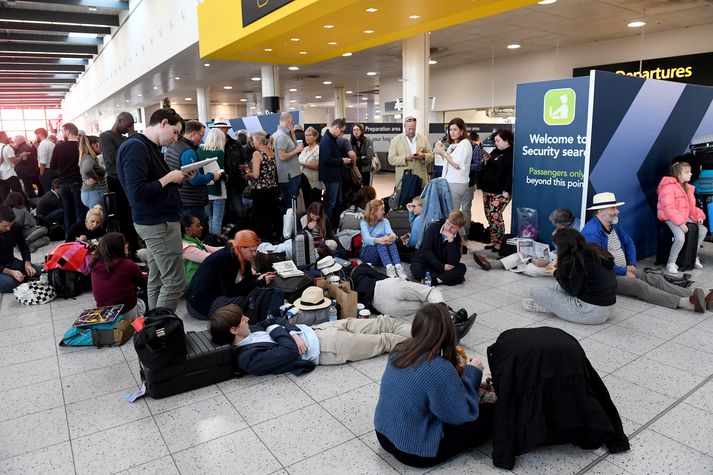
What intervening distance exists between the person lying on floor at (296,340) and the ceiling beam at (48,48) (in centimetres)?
2192

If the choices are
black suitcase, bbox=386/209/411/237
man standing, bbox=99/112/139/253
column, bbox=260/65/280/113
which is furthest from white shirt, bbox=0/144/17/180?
black suitcase, bbox=386/209/411/237

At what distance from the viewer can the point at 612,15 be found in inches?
370

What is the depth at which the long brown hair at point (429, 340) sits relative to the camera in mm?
2255

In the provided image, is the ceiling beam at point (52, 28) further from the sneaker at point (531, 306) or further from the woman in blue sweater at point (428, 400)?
the woman in blue sweater at point (428, 400)

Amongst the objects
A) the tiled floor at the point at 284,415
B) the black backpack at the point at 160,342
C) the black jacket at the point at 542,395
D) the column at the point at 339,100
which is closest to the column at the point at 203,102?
the column at the point at 339,100

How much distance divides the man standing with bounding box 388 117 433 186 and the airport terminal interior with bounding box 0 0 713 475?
1.47 metres

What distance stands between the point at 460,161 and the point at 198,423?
487 cm

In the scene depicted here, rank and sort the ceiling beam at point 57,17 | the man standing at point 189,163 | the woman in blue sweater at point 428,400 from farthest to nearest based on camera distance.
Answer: the ceiling beam at point 57,17, the man standing at point 189,163, the woman in blue sweater at point 428,400

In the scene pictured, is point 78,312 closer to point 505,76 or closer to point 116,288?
point 116,288

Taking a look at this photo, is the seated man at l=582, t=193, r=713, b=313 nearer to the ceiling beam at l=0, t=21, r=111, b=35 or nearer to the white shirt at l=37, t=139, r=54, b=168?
the white shirt at l=37, t=139, r=54, b=168

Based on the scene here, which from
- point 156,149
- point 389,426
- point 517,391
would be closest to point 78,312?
point 156,149

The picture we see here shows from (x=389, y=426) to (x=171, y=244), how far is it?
94.6 inches

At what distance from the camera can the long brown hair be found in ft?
7.40

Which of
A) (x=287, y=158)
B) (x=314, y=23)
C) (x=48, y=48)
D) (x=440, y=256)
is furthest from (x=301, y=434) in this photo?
(x=48, y=48)
